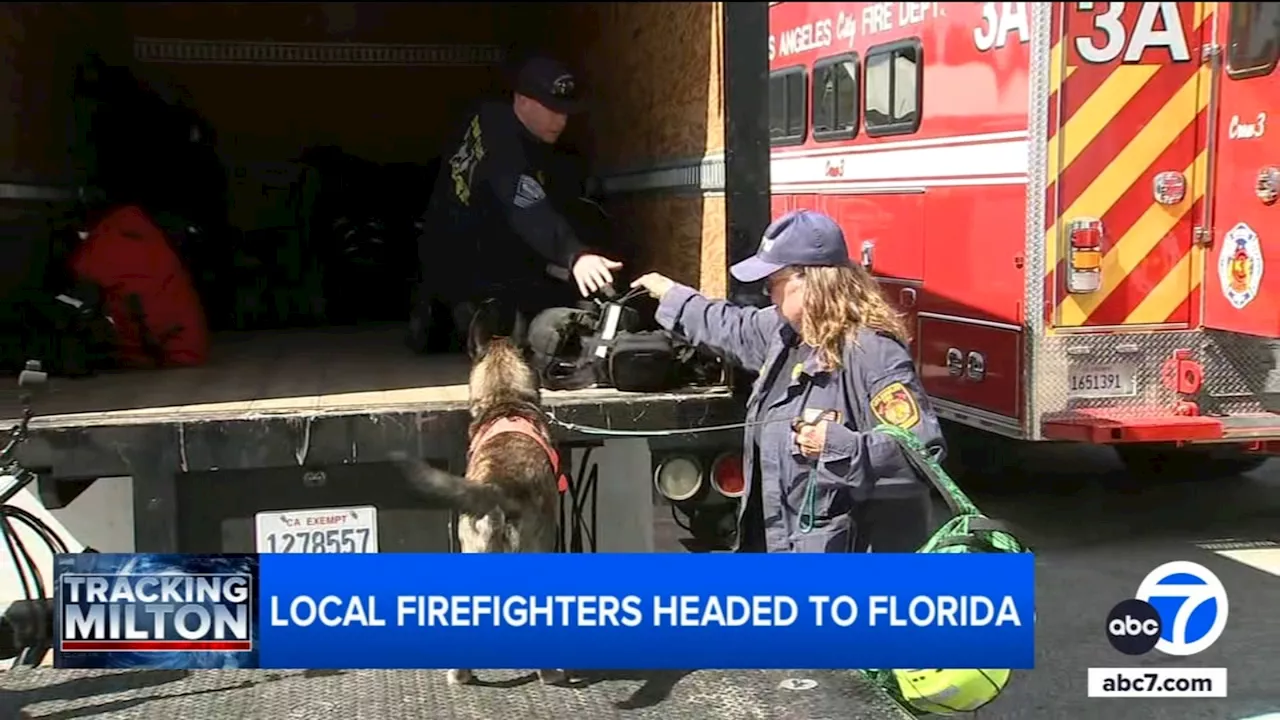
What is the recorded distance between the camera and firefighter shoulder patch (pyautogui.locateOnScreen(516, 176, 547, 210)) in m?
3.85

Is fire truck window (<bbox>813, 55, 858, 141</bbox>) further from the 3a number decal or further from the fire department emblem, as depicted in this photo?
the fire department emblem

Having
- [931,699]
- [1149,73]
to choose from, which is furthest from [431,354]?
[1149,73]

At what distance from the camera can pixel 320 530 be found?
10.7 feet

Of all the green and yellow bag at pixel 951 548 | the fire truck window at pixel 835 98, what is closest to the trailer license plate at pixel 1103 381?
the fire truck window at pixel 835 98

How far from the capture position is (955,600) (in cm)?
280

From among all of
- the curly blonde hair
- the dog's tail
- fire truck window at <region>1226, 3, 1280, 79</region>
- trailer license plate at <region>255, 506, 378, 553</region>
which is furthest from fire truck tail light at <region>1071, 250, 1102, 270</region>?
trailer license plate at <region>255, 506, 378, 553</region>

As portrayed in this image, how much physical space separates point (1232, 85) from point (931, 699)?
136 inches

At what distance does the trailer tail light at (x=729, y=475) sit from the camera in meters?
3.51

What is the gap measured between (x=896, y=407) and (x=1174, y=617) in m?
0.87

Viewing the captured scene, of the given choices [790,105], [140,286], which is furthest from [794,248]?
[790,105]

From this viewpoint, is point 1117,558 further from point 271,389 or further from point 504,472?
point 271,389

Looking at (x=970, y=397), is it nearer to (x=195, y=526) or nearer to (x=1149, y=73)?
(x=1149, y=73)

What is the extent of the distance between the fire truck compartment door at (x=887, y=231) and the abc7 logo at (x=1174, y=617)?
3.37 metres

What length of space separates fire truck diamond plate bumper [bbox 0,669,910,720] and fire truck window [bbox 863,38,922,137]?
3.55 meters
